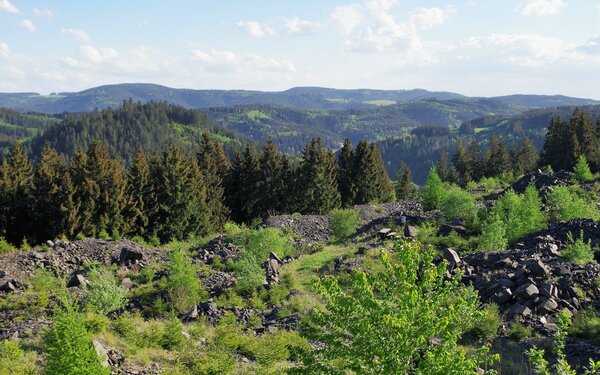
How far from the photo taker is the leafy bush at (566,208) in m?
30.0

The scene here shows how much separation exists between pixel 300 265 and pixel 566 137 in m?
63.5

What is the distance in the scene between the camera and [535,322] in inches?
665

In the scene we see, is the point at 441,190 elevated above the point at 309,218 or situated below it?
above

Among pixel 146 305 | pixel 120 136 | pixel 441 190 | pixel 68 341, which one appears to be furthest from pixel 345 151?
pixel 120 136

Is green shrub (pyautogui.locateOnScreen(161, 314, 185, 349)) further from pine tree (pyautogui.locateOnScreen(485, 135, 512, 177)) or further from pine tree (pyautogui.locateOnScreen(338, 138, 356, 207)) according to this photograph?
pine tree (pyautogui.locateOnScreen(485, 135, 512, 177))

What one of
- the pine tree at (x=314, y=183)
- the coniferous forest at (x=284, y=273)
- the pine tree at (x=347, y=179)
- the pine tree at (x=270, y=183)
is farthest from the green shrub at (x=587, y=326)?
the pine tree at (x=347, y=179)

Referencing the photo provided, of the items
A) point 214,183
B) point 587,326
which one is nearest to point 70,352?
point 587,326

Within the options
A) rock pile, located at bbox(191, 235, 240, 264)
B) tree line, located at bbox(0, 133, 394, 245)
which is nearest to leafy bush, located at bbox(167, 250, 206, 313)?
rock pile, located at bbox(191, 235, 240, 264)

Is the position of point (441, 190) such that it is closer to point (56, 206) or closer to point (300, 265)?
point (300, 265)

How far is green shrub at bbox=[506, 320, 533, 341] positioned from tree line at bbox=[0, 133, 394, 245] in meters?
34.6

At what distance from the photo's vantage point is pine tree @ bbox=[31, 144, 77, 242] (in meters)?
39.4

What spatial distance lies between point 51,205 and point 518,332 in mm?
39810

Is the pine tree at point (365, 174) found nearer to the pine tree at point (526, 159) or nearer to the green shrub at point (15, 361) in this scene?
the pine tree at point (526, 159)

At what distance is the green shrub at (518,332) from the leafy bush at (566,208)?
658 inches
